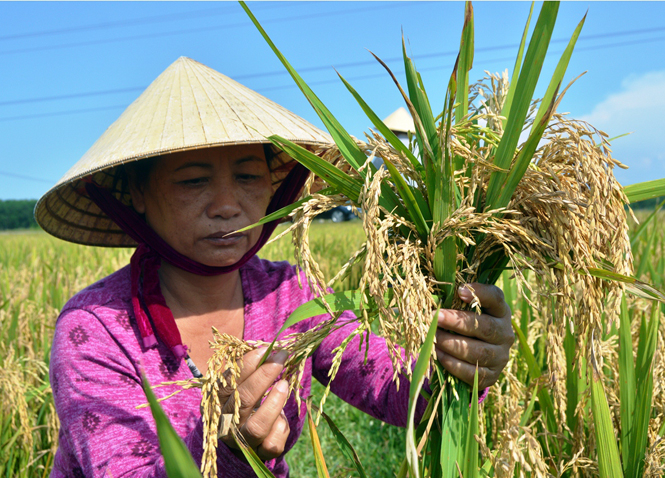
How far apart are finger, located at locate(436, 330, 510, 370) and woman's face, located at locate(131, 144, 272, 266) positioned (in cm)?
81

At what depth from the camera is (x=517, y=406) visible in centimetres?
96

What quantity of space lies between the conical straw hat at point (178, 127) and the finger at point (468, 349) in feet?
2.11

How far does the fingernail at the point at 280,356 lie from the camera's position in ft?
3.16

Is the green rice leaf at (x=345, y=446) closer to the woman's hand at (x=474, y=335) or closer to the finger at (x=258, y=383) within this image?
the finger at (x=258, y=383)

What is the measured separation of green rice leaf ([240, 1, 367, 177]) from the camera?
0.87 m

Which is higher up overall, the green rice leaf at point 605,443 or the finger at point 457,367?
the finger at point 457,367

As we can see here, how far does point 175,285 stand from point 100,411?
52 cm

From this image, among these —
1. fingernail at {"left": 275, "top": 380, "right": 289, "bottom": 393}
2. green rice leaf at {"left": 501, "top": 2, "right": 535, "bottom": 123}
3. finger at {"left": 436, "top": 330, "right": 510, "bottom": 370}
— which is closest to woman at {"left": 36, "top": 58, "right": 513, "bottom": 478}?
fingernail at {"left": 275, "top": 380, "right": 289, "bottom": 393}

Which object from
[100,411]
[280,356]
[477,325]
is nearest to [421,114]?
[477,325]

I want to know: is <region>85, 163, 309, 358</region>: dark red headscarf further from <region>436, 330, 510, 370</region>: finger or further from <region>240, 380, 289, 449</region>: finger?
<region>436, 330, 510, 370</region>: finger

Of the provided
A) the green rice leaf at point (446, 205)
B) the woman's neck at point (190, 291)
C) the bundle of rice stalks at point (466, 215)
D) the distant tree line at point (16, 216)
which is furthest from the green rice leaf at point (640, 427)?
the distant tree line at point (16, 216)

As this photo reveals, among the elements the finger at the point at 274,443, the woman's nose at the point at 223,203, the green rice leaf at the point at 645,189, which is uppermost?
the woman's nose at the point at 223,203

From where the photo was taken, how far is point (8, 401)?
203 centimetres

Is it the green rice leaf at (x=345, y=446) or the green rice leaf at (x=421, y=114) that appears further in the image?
the green rice leaf at (x=345, y=446)
